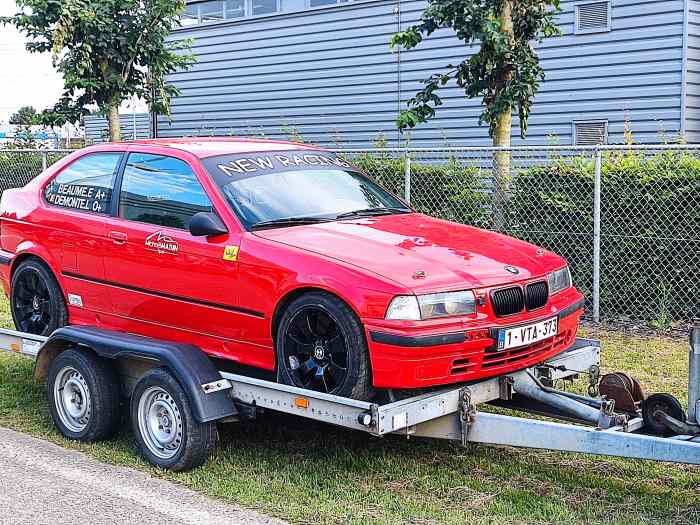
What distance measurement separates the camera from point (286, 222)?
19.6 ft

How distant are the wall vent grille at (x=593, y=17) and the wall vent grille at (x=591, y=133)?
140 cm

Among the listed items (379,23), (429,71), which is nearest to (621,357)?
(429,71)

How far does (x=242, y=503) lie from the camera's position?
202 inches

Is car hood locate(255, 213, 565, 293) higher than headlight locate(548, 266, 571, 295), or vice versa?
car hood locate(255, 213, 565, 293)

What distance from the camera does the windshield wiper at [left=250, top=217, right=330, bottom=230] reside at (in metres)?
5.88

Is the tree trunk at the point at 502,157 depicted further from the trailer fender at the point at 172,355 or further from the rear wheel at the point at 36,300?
the trailer fender at the point at 172,355

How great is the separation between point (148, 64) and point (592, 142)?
24.0 feet

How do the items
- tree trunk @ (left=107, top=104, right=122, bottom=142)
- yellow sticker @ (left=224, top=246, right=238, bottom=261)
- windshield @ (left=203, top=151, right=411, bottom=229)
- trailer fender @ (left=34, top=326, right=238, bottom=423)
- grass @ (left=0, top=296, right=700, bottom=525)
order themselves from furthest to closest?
tree trunk @ (left=107, top=104, right=122, bottom=142), windshield @ (left=203, top=151, right=411, bottom=229), yellow sticker @ (left=224, top=246, right=238, bottom=261), trailer fender @ (left=34, top=326, right=238, bottom=423), grass @ (left=0, top=296, right=700, bottom=525)

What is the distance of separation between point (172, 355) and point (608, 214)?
5.97 meters

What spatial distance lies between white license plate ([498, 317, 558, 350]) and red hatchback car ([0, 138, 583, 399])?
0.03 ft

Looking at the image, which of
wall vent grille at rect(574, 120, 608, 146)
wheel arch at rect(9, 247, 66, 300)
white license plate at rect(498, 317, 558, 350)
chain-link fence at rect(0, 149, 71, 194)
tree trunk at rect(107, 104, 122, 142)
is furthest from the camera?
chain-link fence at rect(0, 149, 71, 194)

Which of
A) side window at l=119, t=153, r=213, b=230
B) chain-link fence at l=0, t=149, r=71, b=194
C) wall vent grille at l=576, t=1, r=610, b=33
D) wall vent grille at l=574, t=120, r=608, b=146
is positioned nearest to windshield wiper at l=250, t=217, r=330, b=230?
side window at l=119, t=153, r=213, b=230

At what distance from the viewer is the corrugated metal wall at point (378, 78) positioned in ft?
46.2

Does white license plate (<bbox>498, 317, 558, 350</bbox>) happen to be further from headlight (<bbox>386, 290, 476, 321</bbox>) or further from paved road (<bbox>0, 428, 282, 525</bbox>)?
paved road (<bbox>0, 428, 282, 525</bbox>)
